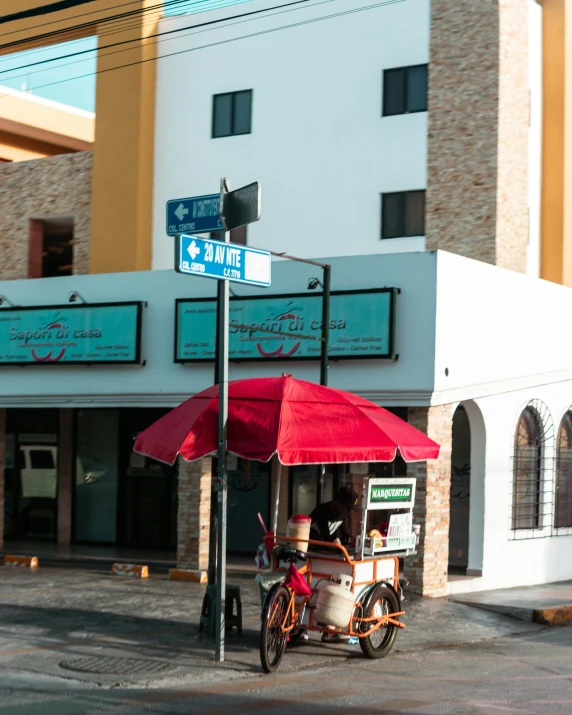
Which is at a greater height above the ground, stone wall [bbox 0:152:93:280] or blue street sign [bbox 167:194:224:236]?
stone wall [bbox 0:152:93:280]

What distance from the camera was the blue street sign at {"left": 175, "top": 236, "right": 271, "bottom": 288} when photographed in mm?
10625

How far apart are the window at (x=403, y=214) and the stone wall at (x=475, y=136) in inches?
10.2

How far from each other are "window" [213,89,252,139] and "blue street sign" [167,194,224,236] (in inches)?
514

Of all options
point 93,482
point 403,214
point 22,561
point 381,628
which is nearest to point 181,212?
point 381,628

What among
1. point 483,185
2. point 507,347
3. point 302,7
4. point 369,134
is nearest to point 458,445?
point 507,347

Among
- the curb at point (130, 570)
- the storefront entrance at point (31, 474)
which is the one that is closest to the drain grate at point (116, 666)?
the curb at point (130, 570)

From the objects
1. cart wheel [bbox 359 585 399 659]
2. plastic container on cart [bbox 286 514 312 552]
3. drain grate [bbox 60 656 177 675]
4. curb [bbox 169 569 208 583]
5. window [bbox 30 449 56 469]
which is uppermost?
window [bbox 30 449 56 469]

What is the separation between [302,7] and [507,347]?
380 inches

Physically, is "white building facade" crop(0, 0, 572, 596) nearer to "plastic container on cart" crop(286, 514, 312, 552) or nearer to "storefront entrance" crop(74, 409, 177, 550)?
"storefront entrance" crop(74, 409, 177, 550)

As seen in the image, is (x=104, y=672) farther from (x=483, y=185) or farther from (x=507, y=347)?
(x=483, y=185)

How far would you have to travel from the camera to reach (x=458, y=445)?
19.9 m

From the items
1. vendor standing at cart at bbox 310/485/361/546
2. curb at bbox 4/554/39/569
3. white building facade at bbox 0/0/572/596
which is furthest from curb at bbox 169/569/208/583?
vendor standing at cart at bbox 310/485/361/546

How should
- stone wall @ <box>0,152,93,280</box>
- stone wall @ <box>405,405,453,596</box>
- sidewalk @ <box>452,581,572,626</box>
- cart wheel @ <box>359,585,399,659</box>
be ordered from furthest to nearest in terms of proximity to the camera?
stone wall @ <box>0,152,93,280</box> < stone wall @ <box>405,405,453,596</box> < sidewalk @ <box>452,581,572,626</box> < cart wheel @ <box>359,585,399,659</box>

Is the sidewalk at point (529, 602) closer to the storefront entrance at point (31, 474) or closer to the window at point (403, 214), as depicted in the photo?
the window at point (403, 214)
